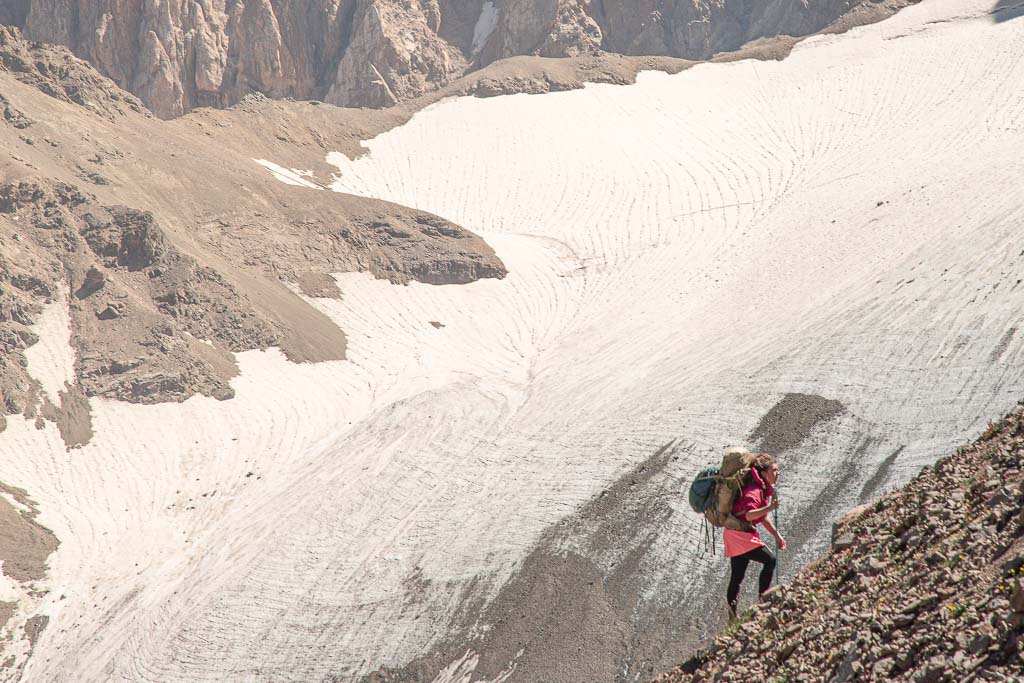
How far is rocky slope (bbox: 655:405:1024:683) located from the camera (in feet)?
24.5

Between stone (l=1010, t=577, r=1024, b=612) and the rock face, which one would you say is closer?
stone (l=1010, t=577, r=1024, b=612)

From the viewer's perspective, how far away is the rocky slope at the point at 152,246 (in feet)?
118

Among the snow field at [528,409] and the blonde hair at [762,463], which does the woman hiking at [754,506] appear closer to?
the blonde hair at [762,463]

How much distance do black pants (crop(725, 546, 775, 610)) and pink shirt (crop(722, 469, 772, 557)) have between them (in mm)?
185

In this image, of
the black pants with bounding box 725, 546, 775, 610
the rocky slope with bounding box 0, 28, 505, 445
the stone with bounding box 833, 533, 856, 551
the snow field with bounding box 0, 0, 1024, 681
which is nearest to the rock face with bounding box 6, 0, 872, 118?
the rocky slope with bounding box 0, 28, 505, 445

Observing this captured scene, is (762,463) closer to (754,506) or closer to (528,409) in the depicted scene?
(754,506)

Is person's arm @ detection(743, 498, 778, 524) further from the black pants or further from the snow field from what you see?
the snow field

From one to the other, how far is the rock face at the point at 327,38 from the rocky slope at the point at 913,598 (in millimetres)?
87849

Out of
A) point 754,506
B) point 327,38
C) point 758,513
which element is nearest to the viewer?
point 758,513

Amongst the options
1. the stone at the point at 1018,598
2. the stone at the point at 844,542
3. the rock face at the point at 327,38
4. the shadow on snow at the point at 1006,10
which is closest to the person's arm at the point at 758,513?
the stone at the point at 844,542

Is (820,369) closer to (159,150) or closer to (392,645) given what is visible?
(392,645)

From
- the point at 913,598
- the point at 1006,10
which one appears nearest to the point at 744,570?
the point at 913,598

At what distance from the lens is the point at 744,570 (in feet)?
36.6

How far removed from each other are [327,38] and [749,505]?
95.3 metres
